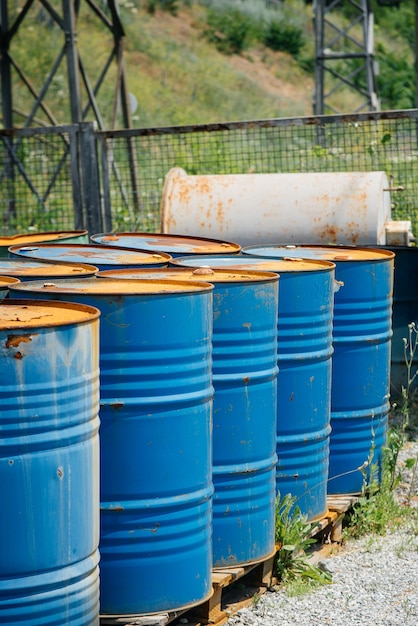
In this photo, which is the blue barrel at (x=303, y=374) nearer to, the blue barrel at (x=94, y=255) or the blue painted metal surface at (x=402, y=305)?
the blue barrel at (x=94, y=255)

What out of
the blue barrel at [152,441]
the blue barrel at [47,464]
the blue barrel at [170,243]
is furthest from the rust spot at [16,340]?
the blue barrel at [170,243]

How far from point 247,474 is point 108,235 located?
2344 millimetres

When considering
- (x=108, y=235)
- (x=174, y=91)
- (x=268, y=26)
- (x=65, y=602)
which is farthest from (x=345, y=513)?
(x=268, y=26)

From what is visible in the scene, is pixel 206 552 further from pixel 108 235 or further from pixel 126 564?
pixel 108 235

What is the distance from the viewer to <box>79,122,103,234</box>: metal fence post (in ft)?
27.0

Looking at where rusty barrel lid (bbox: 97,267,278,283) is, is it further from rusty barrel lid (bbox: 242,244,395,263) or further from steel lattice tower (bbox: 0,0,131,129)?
A: steel lattice tower (bbox: 0,0,131,129)

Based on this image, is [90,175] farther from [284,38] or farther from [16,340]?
[284,38]

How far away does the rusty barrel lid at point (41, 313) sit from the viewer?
294cm

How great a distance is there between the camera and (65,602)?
122 inches

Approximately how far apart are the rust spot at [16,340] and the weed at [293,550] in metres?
1.99

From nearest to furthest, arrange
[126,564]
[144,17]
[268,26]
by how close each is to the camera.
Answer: [126,564], [144,17], [268,26]

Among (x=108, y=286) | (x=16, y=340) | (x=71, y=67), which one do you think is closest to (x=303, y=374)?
(x=108, y=286)

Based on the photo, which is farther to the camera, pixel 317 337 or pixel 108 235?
pixel 108 235

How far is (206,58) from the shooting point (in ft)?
124
